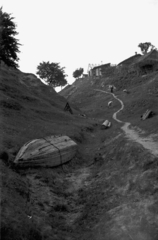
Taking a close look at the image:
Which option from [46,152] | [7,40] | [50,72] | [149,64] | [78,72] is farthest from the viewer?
[78,72]

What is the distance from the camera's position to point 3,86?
3741 centimetres

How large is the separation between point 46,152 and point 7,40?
63.8 feet

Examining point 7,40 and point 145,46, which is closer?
point 7,40

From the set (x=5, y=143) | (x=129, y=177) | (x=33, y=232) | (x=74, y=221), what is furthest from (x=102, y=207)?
(x=5, y=143)

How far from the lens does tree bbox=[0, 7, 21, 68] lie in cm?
2952

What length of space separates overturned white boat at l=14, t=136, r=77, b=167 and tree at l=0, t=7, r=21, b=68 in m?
15.6

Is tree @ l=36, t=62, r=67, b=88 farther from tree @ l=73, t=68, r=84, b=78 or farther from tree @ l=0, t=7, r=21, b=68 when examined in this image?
tree @ l=0, t=7, r=21, b=68

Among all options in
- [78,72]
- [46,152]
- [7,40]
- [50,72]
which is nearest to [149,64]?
[50,72]

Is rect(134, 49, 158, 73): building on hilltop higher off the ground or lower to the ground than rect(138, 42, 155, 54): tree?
lower

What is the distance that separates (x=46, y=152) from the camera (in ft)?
58.7

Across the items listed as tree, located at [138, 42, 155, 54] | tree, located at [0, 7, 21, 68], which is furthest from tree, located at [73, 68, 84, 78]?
tree, located at [0, 7, 21, 68]

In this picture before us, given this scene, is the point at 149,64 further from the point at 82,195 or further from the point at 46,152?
the point at 82,195

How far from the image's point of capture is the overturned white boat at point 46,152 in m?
16.2

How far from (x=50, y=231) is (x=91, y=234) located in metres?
1.85
